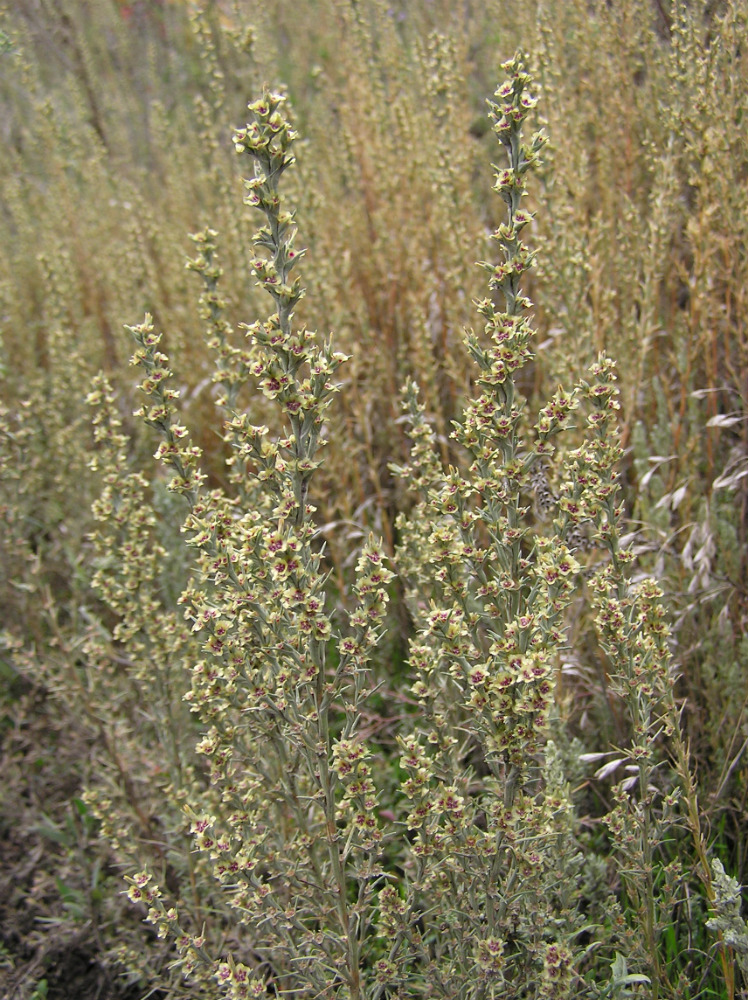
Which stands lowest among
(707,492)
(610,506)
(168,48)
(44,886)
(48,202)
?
(44,886)

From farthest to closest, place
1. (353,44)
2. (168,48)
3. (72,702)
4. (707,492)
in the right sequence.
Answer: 1. (168,48)
2. (353,44)
3. (707,492)
4. (72,702)

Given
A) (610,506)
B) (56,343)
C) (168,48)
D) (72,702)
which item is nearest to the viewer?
(610,506)

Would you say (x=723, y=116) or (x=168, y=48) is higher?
(x=168, y=48)

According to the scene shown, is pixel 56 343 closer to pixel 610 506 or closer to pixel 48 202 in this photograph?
pixel 48 202

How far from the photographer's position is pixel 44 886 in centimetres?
251

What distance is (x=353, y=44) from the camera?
13.7 feet

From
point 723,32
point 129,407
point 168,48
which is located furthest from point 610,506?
point 168,48

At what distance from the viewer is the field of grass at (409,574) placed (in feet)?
4.71

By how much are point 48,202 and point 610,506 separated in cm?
536

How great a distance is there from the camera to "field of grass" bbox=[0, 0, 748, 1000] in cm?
144

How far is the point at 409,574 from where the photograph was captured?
1.97m

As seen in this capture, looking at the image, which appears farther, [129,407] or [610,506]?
[129,407]

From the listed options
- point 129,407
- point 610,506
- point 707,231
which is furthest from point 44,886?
point 707,231

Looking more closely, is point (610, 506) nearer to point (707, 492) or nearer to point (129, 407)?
point (707, 492)
